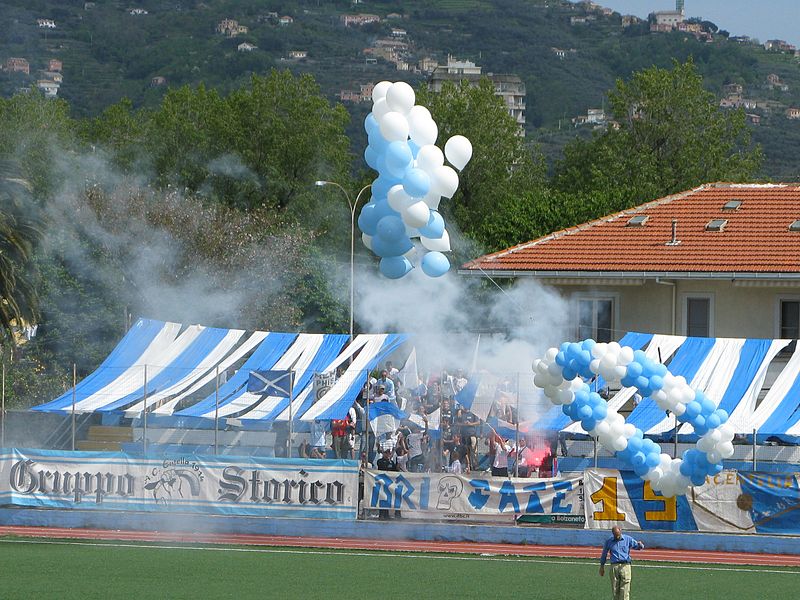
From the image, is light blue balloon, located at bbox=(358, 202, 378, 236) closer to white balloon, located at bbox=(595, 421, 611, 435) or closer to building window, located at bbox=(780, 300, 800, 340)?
white balloon, located at bbox=(595, 421, 611, 435)

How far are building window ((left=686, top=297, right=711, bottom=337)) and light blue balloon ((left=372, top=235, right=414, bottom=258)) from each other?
14.4 m

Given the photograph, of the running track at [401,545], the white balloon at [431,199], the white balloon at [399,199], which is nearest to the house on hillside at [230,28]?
the running track at [401,545]

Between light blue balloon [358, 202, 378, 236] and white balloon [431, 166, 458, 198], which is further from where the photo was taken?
light blue balloon [358, 202, 378, 236]

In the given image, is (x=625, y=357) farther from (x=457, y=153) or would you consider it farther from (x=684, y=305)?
(x=684, y=305)

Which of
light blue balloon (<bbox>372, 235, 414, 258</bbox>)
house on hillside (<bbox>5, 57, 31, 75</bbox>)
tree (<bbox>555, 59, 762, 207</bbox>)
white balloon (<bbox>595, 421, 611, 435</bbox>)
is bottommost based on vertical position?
white balloon (<bbox>595, 421, 611, 435</bbox>)

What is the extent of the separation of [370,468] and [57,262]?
66.4 ft

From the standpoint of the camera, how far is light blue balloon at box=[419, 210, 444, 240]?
18016 millimetres

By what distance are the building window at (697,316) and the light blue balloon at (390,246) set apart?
14.4 m

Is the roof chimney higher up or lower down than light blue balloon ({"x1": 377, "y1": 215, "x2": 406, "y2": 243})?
higher up

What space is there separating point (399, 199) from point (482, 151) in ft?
167

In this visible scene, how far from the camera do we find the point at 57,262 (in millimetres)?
41438

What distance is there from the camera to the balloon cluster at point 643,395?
1802cm

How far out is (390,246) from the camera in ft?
58.5

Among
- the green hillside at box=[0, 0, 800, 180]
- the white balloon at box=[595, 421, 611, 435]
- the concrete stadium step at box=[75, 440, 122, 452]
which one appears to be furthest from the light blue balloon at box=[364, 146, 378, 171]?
the green hillside at box=[0, 0, 800, 180]
